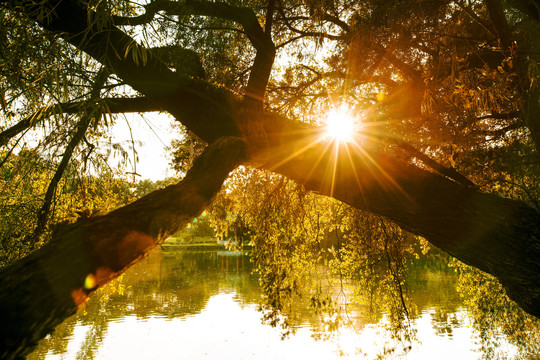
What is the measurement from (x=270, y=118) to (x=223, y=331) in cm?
1230

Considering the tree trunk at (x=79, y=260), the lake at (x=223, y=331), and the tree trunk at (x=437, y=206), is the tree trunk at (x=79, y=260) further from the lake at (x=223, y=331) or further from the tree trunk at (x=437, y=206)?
the lake at (x=223, y=331)

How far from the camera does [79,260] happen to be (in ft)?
5.08

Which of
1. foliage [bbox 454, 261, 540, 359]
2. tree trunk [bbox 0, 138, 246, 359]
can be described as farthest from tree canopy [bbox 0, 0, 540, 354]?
foliage [bbox 454, 261, 540, 359]

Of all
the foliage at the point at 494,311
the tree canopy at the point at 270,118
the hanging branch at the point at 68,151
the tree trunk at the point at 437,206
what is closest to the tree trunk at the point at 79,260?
the tree canopy at the point at 270,118

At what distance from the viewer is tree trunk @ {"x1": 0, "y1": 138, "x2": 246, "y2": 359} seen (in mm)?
1246

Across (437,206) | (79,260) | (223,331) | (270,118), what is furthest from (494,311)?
(223,331)

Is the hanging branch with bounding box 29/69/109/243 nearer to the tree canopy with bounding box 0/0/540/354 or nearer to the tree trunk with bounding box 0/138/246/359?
the tree canopy with bounding box 0/0/540/354

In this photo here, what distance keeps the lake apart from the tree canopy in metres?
3.81

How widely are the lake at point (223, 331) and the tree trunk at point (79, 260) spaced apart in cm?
477

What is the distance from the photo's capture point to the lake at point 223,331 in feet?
36.1

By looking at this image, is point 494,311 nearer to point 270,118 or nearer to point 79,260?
point 270,118

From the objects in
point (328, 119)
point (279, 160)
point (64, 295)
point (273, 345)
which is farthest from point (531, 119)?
point (273, 345)

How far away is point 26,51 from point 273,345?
12389mm

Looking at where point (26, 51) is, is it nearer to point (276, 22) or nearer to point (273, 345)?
point (276, 22)
